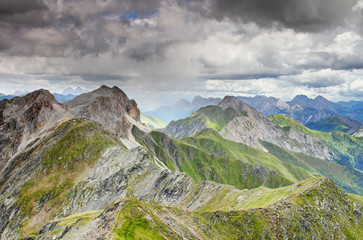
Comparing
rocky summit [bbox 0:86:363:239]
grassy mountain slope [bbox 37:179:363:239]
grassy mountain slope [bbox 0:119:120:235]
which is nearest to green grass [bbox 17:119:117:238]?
grassy mountain slope [bbox 0:119:120:235]

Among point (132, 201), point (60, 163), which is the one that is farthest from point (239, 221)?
point (60, 163)

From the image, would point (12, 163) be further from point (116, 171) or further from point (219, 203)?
point (219, 203)

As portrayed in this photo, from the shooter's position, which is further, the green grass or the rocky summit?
the green grass

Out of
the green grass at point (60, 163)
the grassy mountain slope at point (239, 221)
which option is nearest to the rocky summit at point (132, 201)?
the grassy mountain slope at point (239, 221)

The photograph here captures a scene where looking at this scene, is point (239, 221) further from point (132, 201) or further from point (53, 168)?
point (53, 168)

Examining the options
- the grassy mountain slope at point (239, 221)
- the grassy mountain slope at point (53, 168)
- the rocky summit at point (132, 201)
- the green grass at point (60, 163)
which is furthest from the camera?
the green grass at point (60, 163)

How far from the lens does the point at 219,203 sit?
134125 mm

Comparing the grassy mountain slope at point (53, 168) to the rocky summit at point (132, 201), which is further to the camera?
the grassy mountain slope at point (53, 168)

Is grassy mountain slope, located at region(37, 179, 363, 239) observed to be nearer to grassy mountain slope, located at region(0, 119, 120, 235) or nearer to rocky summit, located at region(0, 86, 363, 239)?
rocky summit, located at region(0, 86, 363, 239)

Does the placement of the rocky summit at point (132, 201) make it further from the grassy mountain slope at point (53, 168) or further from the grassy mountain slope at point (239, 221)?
the grassy mountain slope at point (53, 168)

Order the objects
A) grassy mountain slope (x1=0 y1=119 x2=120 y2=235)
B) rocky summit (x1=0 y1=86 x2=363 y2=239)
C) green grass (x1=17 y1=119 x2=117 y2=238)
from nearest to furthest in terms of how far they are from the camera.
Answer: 1. rocky summit (x1=0 y1=86 x2=363 y2=239)
2. grassy mountain slope (x1=0 y1=119 x2=120 y2=235)
3. green grass (x1=17 y1=119 x2=117 y2=238)

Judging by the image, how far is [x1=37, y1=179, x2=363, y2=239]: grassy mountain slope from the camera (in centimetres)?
6588

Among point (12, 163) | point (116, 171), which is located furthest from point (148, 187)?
point (12, 163)

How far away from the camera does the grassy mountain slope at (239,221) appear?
65.9 meters
